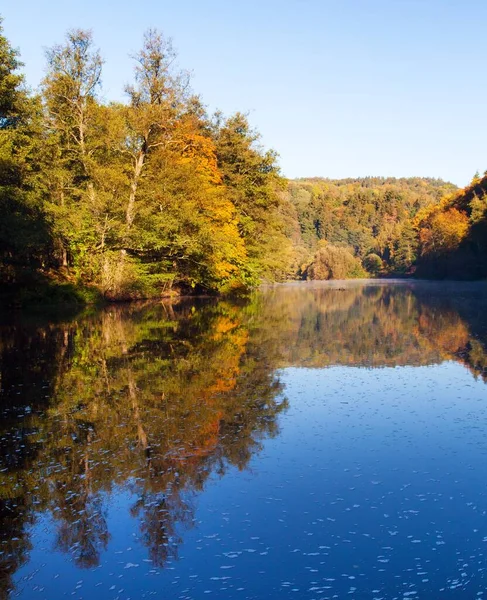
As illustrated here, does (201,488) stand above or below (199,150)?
below

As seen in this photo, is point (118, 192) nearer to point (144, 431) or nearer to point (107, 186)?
point (107, 186)

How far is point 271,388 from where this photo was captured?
35.2ft

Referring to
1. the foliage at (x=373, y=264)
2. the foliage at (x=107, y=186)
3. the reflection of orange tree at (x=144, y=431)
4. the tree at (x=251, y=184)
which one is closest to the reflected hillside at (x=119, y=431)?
the reflection of orange tree at (x=144, y=431)

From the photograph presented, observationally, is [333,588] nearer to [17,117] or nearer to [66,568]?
[66,568]

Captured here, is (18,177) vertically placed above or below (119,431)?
above

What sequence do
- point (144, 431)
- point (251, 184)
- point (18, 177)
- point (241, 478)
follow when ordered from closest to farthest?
point (241, 478) < point (144, 431) < point (18, 177) < point (251, 184)

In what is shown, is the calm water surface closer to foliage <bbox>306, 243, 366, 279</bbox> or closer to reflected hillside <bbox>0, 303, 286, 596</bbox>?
reflected hillside <bbox>0, 303, 286, 596</bbox>

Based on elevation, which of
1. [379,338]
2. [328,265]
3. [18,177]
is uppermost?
[18,177]

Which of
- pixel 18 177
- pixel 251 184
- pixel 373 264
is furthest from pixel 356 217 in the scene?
pixel 18 177

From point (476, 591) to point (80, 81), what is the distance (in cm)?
3383

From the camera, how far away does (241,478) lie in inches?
246

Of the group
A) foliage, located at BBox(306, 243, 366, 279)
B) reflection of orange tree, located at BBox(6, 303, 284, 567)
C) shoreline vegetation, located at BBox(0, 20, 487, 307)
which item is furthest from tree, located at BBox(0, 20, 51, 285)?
foliage, located at BBox(306, 243, 366, 279)

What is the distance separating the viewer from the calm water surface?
14.3 feet

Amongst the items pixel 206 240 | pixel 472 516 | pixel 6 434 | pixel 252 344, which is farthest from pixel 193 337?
pixel 206 240
